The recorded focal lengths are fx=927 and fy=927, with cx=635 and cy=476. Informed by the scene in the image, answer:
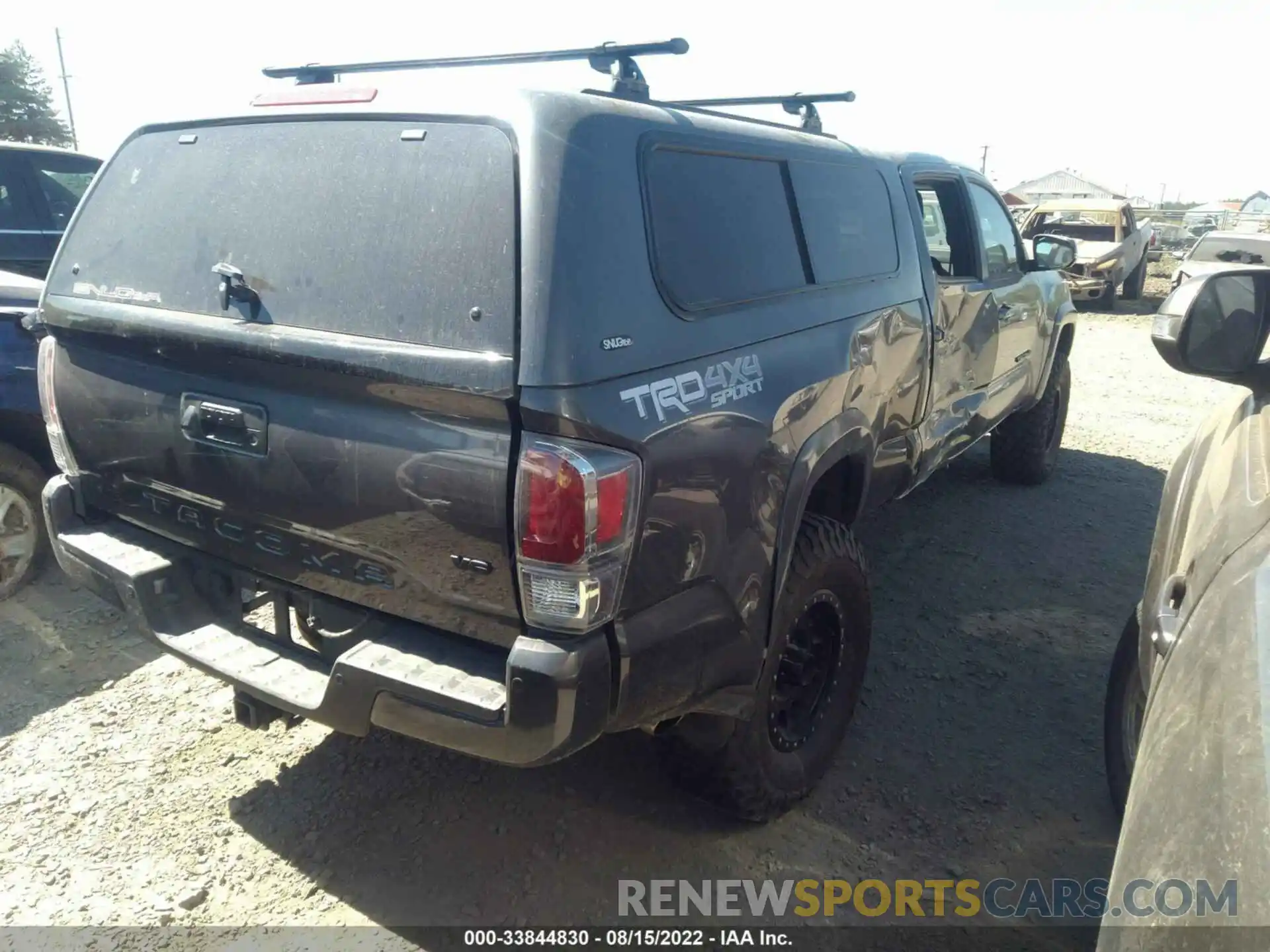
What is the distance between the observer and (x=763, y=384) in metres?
2.47

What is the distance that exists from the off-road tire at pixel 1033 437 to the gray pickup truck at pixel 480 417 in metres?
3.41

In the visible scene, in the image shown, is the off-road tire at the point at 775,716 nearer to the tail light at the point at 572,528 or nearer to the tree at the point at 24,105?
the tail light at the point at 572,528

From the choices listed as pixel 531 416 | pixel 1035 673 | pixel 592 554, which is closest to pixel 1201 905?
pixel 592 554

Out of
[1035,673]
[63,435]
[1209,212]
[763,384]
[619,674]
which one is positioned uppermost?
[763,384]

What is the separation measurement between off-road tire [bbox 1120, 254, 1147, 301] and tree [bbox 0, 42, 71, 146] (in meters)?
36.3

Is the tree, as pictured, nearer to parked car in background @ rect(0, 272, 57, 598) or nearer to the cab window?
parked car in background @ rect(0, 272, 57, 598)

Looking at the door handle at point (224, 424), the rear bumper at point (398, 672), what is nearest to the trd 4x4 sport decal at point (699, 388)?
the rear bumper at point (398, 672)

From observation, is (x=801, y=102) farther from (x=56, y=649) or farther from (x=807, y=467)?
(x=56, y=649)

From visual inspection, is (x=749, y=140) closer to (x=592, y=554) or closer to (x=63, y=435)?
(x=592, y=554)

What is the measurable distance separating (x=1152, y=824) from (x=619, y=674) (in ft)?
3.45

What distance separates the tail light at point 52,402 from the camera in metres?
2.73

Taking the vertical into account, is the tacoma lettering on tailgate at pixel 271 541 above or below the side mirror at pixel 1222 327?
below

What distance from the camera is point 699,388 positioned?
221 centimetres

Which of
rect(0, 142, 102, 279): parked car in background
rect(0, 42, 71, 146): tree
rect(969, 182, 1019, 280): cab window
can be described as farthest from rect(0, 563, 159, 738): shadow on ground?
rect(0, 42, 71, 146): tree
